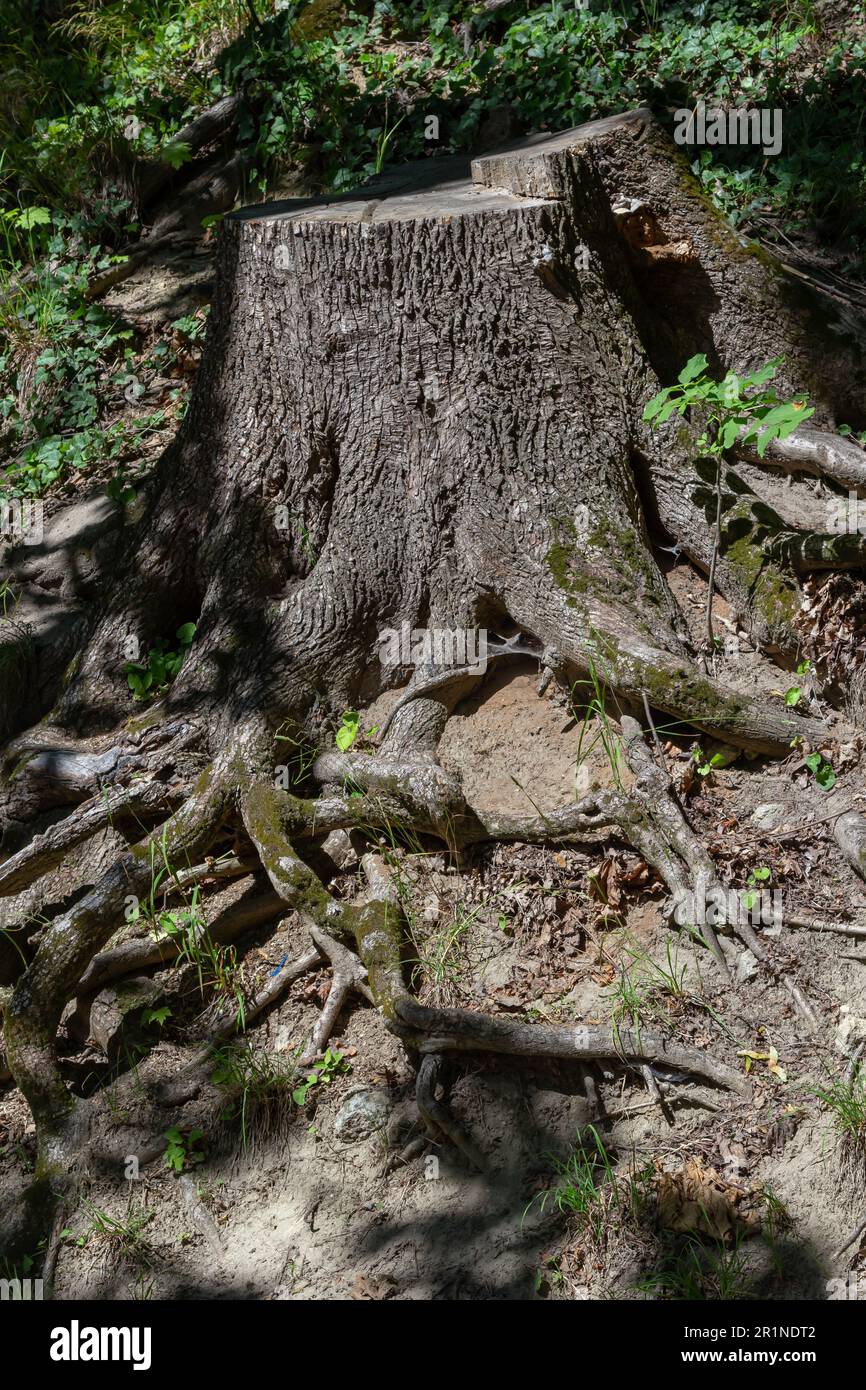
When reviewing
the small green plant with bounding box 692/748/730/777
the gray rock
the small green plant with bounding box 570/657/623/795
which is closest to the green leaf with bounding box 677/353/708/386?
the small green plant with bounding box 570/657/623/795

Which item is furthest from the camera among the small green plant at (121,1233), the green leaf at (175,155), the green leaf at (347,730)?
the green leaf at (175,155)

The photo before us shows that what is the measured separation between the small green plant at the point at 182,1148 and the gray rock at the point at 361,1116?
1.50ft

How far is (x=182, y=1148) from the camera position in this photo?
136 inches

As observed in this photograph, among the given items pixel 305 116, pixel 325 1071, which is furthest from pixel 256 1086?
pixel 305 116

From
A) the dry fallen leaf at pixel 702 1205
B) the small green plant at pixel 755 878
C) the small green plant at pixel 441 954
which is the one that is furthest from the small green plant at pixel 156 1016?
the small green plant at pixel 755 878

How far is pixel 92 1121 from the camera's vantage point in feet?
11.7

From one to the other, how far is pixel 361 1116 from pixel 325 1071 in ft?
0.63

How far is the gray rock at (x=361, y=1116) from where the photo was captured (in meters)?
3.29

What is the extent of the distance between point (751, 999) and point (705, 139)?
4.55 meters

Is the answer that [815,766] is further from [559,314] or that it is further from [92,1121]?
[92,1121]

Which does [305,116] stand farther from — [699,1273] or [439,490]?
[699,1273]

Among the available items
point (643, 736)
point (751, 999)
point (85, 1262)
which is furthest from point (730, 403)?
point (85, 1262)

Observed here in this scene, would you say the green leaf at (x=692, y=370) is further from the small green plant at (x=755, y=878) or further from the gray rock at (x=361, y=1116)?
the gray rock at (x=361, y=1116)

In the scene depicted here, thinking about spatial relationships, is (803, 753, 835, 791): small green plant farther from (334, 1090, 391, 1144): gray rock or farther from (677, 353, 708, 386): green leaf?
(334, 1090, 391, 1144): gray rock
